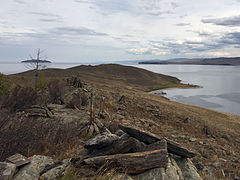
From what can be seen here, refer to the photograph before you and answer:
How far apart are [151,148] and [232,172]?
5.14 m

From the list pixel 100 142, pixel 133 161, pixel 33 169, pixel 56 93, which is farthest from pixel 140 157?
pixel 56 93

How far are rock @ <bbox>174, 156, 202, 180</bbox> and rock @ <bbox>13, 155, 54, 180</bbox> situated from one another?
3.73 meters

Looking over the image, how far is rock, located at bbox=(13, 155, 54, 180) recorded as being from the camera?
13.4 ft


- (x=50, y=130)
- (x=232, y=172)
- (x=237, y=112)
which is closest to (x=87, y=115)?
(x=50, y=130)

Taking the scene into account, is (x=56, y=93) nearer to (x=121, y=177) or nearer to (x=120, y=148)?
(x=120, y=148)

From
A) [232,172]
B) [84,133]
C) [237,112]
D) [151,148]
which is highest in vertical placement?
[151,148]

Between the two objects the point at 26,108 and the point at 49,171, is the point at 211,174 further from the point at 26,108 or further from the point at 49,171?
the point at 26,108

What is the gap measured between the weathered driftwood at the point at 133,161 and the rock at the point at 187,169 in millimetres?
1174

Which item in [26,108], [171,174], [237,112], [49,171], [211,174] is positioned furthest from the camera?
[237,112]

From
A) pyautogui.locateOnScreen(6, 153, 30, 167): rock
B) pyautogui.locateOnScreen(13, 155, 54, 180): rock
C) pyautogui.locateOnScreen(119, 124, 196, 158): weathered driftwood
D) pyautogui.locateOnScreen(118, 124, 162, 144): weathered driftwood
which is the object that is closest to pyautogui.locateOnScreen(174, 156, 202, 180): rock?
pyautogui.locateOnScreen(119, 124, 196, 158): weathered driftwood

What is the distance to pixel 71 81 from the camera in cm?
2205

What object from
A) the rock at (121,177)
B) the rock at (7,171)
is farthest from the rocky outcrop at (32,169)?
the rock at (121,177)

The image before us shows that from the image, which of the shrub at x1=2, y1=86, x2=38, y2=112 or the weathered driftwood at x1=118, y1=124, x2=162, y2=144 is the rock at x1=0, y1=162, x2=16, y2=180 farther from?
the shrub at x1=2, y1=86, x2=38, y2=112

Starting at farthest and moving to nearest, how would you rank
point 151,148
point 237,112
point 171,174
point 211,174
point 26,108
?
1. point 237,112
2. point 26,108
3. point 211,174
4. point 151,148
5. point 171,174
